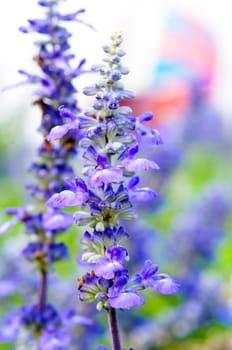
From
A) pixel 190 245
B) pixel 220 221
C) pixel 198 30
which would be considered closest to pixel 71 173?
pixel 190 245

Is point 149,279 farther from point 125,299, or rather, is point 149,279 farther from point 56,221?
point 56,221

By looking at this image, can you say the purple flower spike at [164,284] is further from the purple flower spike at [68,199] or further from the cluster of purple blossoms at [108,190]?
the purple flower spike at [68,199]

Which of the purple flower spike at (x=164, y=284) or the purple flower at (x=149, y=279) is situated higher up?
the purple flower at (x=149, y=279)

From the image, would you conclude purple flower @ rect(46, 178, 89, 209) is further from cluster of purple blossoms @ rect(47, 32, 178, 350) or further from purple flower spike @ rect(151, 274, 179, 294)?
purple flower spike @ rect(151, 274, 179, 294)

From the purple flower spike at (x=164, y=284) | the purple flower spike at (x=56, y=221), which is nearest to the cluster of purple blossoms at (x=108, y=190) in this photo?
the purple flower spike at (x=164, y=284)

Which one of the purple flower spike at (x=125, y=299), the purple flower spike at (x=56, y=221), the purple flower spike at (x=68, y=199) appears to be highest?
the purple flower spike at (x=56, y=221)

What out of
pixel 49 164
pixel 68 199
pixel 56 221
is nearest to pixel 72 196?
pixel 68 199

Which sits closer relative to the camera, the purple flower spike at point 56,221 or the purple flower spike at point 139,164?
the purple flower spike at point 139,164

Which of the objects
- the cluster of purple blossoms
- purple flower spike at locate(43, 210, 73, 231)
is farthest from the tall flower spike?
the cluster of purple blossoms
